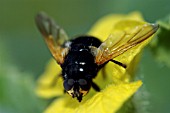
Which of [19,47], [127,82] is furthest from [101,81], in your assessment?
[19,47]

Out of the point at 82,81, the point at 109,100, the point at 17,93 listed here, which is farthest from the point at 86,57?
the point at 17,93

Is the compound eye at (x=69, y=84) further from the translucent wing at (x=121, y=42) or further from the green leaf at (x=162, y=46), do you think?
the green leaf at (x=162, y=46)

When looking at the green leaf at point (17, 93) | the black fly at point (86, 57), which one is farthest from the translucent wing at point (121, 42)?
the green leaf at point (17, 93)

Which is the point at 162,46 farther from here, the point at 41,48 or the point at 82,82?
the point at 41,48

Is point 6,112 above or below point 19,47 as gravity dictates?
above

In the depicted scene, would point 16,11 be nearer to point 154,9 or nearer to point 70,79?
point 154,9

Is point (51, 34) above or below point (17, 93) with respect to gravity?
above

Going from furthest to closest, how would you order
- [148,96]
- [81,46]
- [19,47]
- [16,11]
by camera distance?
[16,11]
[19,47]
[148,96]
[81,46]

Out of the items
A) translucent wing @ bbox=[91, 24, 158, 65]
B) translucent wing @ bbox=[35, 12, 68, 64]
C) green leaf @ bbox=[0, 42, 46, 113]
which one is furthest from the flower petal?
green leaf @ bbox=[0, 42, 46, 113]
